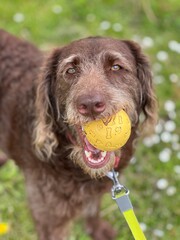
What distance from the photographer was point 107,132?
2586mm

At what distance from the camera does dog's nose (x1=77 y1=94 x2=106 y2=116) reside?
255 centimetres

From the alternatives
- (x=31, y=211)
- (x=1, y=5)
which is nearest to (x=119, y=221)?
(x=31, y=211)

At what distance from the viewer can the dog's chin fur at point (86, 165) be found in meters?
2.88

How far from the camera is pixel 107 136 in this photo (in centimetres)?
258

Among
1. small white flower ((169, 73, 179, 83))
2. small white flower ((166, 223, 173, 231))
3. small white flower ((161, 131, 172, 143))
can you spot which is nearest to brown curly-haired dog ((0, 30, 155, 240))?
small white flower ((166, 223, 173, 231))

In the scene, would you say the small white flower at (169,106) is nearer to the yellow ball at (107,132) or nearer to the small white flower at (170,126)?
the small white flower at (170,126)

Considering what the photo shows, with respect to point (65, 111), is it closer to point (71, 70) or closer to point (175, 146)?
point (71, 70)

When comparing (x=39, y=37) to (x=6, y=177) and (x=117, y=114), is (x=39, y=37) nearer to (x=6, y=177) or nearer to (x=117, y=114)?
(x=6, y=177)

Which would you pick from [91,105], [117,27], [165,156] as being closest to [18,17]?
[117,27]

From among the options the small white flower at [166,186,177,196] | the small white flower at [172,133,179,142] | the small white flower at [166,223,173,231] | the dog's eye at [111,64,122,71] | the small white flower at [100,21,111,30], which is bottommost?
the small white flower at [166,223,173,231]

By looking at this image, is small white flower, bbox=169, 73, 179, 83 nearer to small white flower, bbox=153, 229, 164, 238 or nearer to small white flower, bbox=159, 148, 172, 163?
small white flower, bbox=159, 148, 172, 163

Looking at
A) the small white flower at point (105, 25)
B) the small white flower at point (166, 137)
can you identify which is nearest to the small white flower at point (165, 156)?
the small white flower at point (166, 137)

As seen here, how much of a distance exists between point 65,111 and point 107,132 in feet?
1.63

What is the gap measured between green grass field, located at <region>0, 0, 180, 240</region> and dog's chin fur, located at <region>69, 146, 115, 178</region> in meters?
1.21
